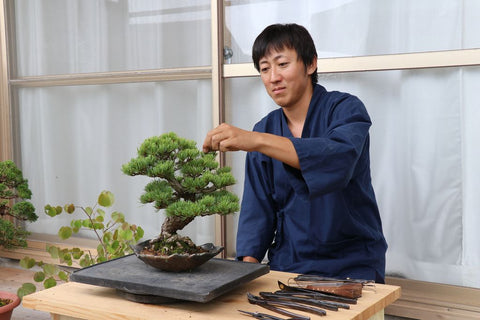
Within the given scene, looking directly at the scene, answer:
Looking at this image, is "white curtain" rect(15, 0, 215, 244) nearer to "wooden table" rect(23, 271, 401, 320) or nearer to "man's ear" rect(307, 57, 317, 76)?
"man's ear" rect(307, 57, 317, 76)

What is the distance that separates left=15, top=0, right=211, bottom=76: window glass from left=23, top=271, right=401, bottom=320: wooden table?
5.41 ft

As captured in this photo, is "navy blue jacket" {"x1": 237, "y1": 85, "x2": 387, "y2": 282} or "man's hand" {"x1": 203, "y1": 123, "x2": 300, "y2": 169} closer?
"man's hand" {"x1": 203, "y1": 123, "x2": 300, "y2": 169}

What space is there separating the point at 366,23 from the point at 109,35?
148cm

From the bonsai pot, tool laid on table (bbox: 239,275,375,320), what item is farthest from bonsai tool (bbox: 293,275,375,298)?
the bonsai pot

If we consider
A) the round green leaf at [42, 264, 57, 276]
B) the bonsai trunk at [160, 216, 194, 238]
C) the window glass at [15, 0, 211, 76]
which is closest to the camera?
the bonsai trunk at [160, 216, 194, 238]

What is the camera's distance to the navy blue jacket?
1735 mm

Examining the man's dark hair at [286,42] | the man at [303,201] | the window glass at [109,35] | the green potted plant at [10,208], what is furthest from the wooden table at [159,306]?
the window glass at [109,35]

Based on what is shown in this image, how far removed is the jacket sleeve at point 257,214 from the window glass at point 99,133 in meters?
0.97

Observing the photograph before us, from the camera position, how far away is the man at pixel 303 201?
1.74m

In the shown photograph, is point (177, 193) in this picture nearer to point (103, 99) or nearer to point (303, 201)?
point (303, 201)

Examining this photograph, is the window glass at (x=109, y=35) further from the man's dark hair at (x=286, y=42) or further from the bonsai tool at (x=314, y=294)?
the bonsai tool at (x=314, y=294)

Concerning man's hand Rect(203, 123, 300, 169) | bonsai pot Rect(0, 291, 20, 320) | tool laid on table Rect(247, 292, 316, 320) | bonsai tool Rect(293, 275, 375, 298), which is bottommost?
bonsai pot Rect(0, 291, 20, 320)

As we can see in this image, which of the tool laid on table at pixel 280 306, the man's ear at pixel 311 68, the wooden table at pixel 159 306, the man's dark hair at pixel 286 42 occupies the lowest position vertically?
the wooden table at pixel 159 306

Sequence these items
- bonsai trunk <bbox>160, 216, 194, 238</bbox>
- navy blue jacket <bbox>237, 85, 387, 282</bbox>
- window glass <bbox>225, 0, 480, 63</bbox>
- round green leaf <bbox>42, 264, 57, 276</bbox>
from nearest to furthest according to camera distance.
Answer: bonsai trunk <bbox>160, 216, 194, 238</bbox>
navy blue jacket <bbox>237, 85, 387, 282</bbox>
window glass <bbox>225, 0, 480, 63</bbox>
round green leaf <bbox>42, 264, 57, 276</bbox>
